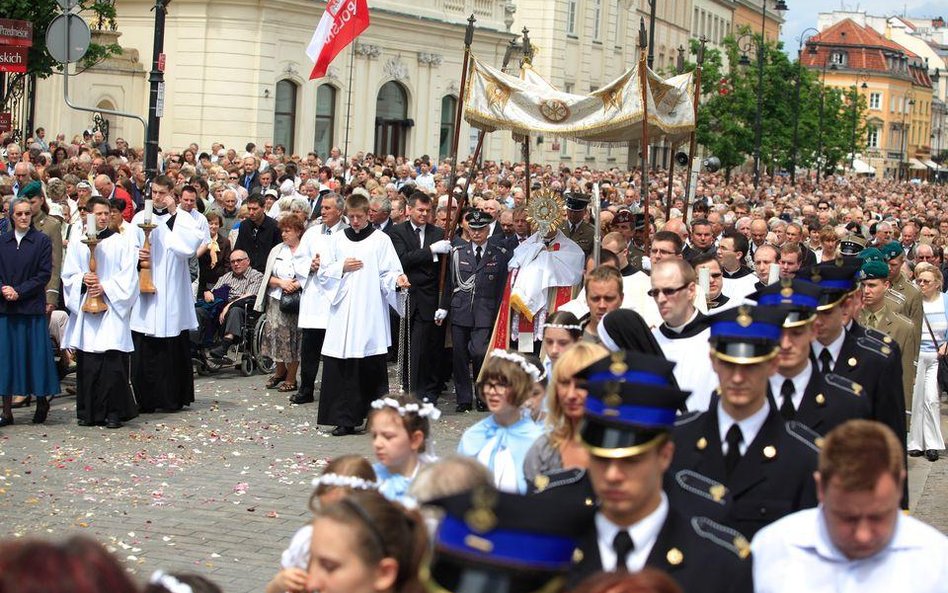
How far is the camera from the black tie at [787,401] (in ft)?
19.8

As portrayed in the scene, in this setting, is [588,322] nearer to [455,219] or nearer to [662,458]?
[662,458]

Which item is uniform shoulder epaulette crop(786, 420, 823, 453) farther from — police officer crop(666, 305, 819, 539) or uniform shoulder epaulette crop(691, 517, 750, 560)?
uniform shoulder epaulette crop(691, 517, 750, 560)

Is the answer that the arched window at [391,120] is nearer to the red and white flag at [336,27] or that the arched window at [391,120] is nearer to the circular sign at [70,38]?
the red and white flag at [336,27]

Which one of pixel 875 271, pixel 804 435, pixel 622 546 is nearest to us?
pixel 622 546

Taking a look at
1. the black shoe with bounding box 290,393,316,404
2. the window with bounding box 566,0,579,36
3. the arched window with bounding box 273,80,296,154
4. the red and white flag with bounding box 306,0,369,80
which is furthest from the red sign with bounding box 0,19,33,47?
the window with bounding box 566,0,579,36

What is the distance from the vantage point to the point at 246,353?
16.6 m

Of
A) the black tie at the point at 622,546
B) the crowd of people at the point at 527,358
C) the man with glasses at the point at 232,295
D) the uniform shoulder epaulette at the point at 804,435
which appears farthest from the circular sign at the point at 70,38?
the black tie at the point at 622,546

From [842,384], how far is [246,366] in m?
11.0

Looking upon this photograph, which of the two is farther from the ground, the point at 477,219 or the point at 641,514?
the point at 477,219

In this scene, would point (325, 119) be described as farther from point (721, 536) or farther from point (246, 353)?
point (721, 536)

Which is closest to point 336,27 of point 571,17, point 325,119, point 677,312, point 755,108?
point 677,312

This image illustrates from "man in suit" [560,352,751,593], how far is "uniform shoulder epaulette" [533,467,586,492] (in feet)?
Answer: 1.51

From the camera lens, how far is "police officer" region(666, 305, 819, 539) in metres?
5.26

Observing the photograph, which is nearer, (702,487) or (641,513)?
(641,513)
